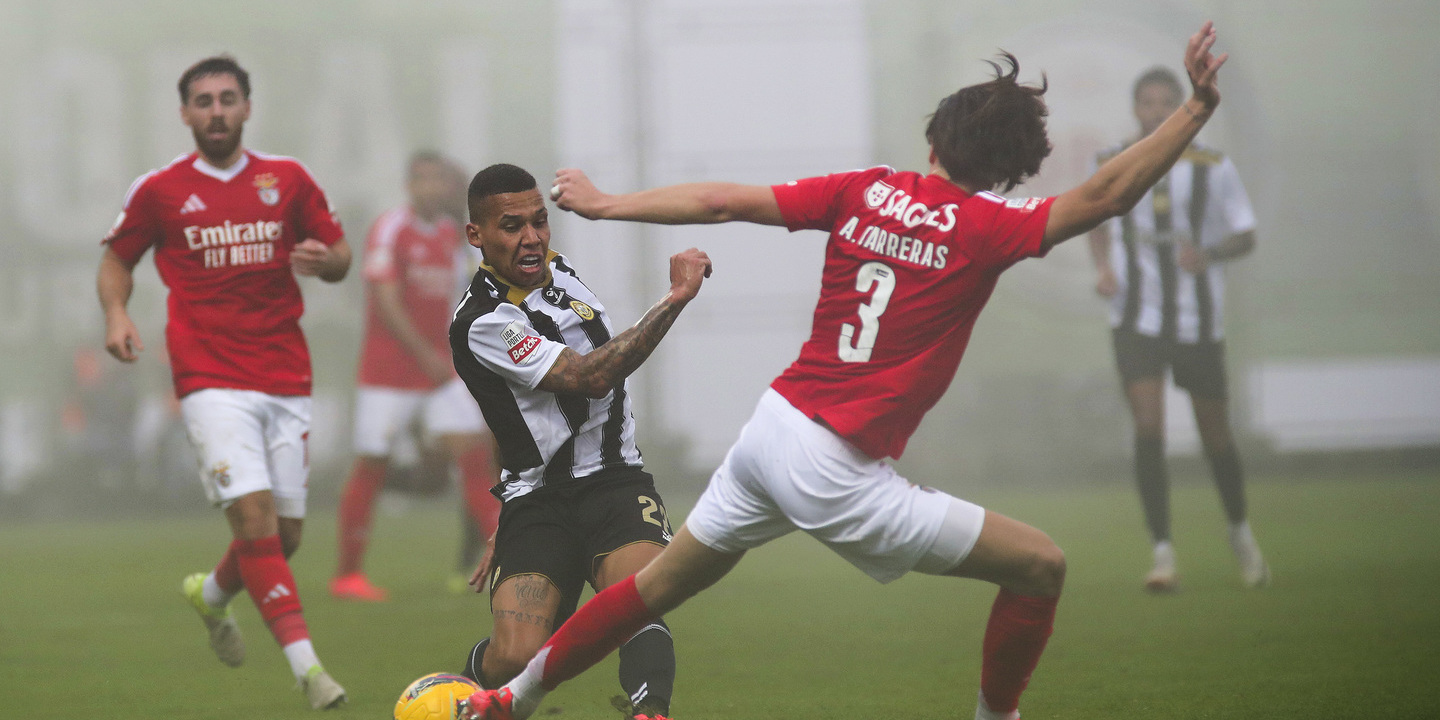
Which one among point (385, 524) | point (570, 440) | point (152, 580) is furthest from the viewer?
point (385, 524)

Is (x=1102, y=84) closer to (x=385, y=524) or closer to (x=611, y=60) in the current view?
(x=611, y=60)

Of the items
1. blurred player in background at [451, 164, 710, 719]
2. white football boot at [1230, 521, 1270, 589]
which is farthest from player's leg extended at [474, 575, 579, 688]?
white football boot at [1230, 521, 1270, 589]

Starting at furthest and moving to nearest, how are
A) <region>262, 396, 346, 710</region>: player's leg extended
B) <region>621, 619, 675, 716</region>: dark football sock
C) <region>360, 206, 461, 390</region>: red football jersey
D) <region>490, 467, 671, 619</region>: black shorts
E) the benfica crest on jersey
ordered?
<region>360, 206, 461, 390</region>: red football jersey, the benfica crest on jersey, <region>262, 396, 346, 710</region>: player's leg extended, <region>490, 467, 671, 619</region>: black shorts, <region>621, 619, 675, 716</region>: dark football sock

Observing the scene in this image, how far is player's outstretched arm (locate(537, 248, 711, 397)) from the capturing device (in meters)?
3.26

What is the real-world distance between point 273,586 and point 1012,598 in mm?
2431

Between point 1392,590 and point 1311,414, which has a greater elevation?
point 1392,590

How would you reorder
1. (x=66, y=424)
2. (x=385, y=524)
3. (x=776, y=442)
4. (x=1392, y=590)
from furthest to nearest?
(x=66, y=424) < (x=385, y=524) < (x=1392, y=590) < (x=776, y=442)

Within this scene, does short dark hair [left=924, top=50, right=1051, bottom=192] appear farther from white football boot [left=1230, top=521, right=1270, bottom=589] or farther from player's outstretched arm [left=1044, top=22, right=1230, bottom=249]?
white football boot [left=1230, top=521, right=1270, bottom=589]

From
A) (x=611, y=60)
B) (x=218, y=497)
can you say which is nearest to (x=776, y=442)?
(x=218, y=497)

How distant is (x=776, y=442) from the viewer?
3.06 meters

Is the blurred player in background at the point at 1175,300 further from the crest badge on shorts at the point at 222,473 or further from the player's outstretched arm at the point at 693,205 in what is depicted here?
the crest badge on shorts at the point at 222,473

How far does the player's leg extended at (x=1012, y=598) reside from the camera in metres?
3.06

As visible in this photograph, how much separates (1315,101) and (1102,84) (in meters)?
2.34

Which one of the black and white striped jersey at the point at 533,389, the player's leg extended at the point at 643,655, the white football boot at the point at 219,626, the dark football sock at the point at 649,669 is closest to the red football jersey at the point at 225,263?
the white football boot at the point at 219,626
